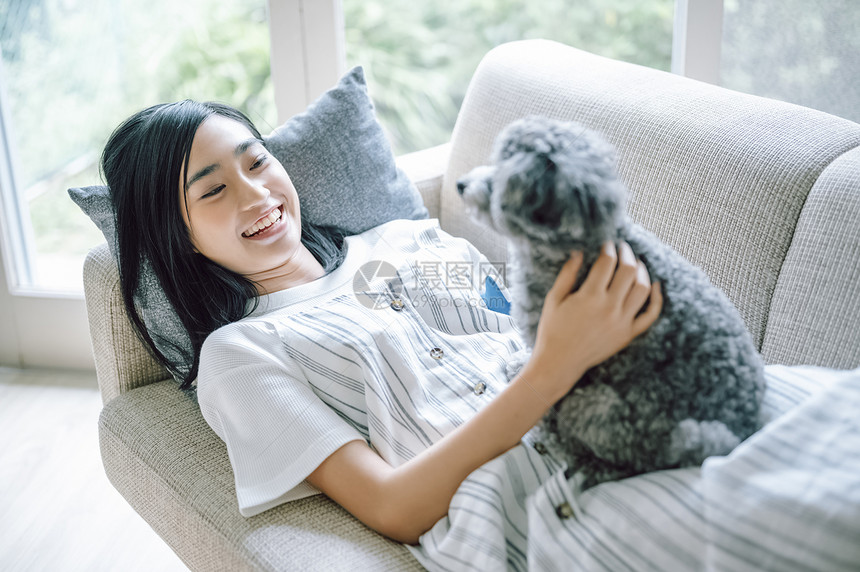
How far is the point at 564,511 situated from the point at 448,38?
157cm

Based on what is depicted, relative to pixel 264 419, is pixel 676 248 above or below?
above

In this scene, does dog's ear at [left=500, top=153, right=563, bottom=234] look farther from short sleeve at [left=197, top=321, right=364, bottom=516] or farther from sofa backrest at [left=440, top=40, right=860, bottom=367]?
sofa backrest at [left=440, top=40, right=860, bottom=367]

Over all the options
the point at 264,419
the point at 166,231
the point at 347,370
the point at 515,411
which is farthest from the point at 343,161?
the point at 515,411

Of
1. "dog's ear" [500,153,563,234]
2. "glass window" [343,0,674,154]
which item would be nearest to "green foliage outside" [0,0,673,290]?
"glass window" [343,0,674,154]

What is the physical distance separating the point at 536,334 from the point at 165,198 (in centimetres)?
68

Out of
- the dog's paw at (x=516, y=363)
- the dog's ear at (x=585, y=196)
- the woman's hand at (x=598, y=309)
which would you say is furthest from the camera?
the dog's paw at (x=516, y=363)

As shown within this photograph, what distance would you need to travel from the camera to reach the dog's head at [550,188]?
0.69 meters

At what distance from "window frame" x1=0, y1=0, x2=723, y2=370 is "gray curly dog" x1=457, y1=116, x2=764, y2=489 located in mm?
1270

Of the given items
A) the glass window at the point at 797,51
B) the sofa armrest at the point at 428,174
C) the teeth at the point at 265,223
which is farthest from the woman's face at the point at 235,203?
the glass window at the point at 797,51

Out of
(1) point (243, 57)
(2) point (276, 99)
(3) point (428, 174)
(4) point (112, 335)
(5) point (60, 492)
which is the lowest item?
(5) point (60, 492)

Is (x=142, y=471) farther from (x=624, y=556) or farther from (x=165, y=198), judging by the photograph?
(x=624, y=556)

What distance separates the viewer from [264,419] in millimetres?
998

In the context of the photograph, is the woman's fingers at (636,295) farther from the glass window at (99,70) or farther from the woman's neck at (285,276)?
the glass window at (99,70)

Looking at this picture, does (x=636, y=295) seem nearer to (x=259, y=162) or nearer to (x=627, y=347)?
(x=627, y=347)
